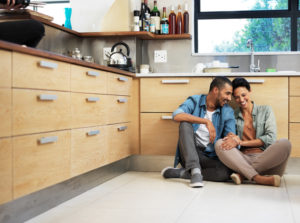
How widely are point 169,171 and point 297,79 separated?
4.48 feet

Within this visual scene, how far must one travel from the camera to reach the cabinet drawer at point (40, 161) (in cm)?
221

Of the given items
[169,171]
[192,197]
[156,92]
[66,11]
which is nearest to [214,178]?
[169,171]

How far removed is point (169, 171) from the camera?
381cm

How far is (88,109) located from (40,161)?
78cm

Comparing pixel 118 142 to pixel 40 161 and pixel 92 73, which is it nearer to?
pixel 92 73

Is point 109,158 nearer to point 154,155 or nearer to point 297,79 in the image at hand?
point 154,155

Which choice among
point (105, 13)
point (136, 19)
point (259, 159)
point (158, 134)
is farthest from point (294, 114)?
point (105, 13)

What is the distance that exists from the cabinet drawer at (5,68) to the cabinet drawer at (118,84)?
150 centimetres

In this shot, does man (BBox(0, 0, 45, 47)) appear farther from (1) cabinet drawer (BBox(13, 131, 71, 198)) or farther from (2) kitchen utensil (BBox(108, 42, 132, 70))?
(2) kitchen utensil (BBox(108, 42, 132, 70))

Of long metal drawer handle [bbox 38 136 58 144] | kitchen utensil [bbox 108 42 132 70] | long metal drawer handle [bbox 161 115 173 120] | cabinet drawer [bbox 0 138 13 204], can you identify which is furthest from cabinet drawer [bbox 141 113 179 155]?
cabinet drawer [bbox 0 138 13 204]

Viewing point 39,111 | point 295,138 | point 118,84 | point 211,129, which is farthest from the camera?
point 295,138

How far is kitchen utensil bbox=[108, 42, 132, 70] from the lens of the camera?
13.9 ft

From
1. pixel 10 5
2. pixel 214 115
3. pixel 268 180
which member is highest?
pixel 10 5

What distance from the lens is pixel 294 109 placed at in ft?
13.2
